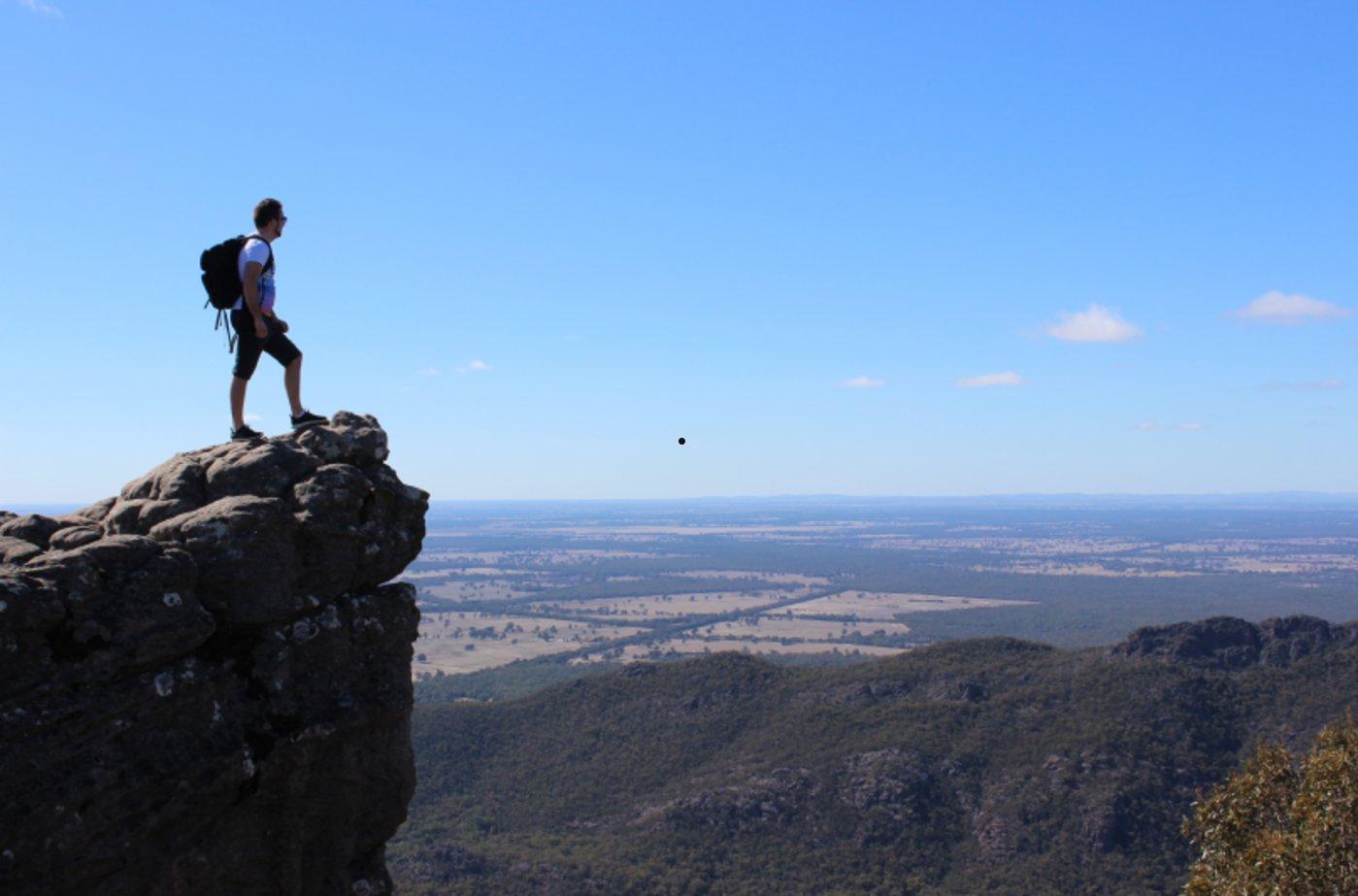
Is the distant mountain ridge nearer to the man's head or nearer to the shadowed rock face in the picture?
the shadowed rock face

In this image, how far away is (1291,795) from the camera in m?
23.3

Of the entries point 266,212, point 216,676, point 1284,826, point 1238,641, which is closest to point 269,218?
point 266,212

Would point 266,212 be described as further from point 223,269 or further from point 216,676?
point 216,676

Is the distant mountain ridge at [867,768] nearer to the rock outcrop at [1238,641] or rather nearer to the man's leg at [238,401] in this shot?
the rock outcrop at [1238,641]

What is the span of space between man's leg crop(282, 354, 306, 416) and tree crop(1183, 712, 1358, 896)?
57.8 feet

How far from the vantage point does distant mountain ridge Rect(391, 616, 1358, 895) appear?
5553 cm

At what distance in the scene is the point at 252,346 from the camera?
13805mm

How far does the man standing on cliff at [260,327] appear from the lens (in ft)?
43.2

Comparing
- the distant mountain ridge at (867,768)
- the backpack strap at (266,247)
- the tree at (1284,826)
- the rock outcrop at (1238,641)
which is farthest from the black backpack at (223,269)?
the rock outcrop at (1238,641)

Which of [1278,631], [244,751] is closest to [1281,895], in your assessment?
[244,751]

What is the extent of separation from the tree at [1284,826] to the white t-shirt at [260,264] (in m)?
18.5

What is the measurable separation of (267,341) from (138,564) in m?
3.92

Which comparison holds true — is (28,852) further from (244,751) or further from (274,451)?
(274,451)

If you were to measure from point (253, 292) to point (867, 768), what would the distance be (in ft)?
191
